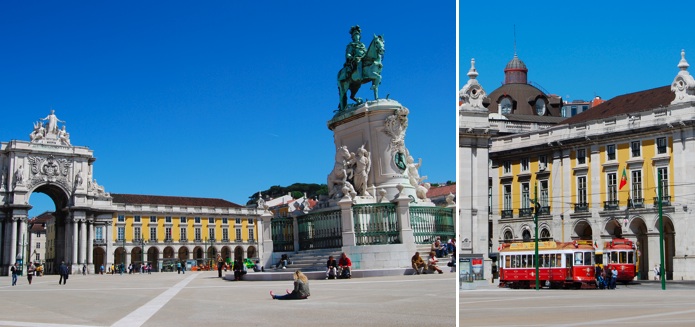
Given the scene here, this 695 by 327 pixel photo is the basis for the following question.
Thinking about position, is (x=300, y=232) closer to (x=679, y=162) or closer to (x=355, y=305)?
(x=355, y=305)

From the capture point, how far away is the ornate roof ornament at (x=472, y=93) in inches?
1555

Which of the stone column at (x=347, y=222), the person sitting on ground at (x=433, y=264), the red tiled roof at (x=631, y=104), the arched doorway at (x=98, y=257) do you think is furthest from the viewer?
the arched doorway at (x=98, y=257)

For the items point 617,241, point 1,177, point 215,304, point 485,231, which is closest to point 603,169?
point 485,231

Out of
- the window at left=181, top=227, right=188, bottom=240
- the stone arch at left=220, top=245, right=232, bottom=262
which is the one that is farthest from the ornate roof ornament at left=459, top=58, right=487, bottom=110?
the stone arch at left=220, top=245, right=232, bottom=262

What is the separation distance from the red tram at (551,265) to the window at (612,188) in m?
15.5

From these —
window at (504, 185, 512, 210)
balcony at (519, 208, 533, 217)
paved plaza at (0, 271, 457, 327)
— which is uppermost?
window at (504, 185, 512, 210)

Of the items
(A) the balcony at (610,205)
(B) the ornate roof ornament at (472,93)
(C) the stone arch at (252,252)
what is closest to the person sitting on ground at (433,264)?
(B) the ornate roof ornament at (472,93)

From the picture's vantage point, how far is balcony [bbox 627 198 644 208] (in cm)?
4162

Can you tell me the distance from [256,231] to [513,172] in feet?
130

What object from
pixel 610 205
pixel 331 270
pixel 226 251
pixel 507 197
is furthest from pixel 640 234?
pixel 226 251

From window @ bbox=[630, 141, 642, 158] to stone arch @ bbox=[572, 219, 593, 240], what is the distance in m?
4.12

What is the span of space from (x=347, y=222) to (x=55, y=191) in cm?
4784

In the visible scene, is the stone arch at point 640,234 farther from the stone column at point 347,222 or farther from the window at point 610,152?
the stone column at point 347,222

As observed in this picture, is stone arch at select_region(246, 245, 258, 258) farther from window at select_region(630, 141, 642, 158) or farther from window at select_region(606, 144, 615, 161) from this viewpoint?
window at select_region(630, 141, 642, 158)
